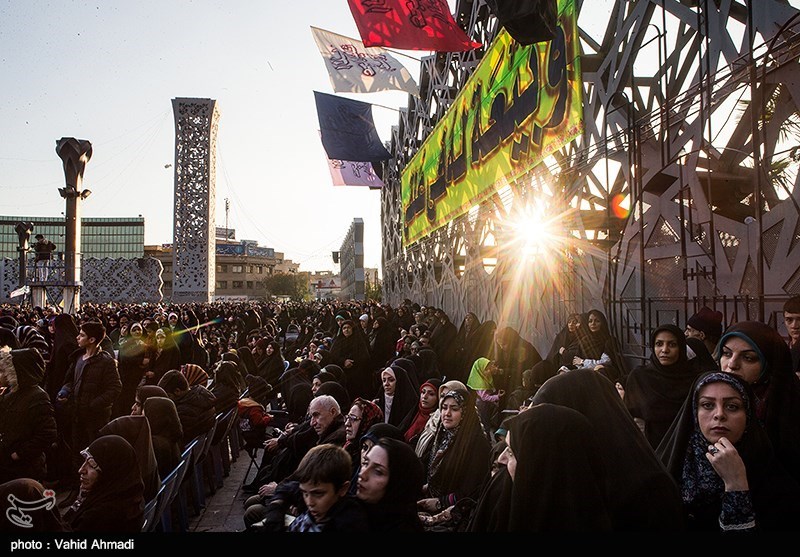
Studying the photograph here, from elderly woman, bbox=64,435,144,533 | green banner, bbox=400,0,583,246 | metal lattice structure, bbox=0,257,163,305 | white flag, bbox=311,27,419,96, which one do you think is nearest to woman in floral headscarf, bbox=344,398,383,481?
elderly woman, bbox=64,435,144,533

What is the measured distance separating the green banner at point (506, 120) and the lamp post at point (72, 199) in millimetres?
14952

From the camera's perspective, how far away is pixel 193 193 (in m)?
34.3

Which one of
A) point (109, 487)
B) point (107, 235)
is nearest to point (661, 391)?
point (109, 487)

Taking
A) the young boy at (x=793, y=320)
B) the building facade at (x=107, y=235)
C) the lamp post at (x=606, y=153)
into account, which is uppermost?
the building facade at (x=107, y=235)

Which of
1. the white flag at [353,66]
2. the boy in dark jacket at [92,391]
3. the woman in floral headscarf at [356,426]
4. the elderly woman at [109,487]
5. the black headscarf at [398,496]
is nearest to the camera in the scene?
the black headscarf at [398,496]

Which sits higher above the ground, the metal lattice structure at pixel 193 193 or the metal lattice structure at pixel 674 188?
the metal lattice structure at pixel 193 193

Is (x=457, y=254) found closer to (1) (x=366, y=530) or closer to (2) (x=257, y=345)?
(2) (x=257, y=345)

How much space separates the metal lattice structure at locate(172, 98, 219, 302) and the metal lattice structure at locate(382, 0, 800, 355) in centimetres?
2951

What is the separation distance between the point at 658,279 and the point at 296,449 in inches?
134

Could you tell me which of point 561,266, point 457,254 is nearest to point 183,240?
point 457,254

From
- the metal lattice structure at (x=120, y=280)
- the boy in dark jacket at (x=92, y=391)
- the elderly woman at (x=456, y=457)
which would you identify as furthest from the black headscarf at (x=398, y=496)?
the metal lattice structure at (x=120, y=280)

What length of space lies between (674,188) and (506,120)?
3572 millimetres

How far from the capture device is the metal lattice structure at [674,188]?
3.66 meters

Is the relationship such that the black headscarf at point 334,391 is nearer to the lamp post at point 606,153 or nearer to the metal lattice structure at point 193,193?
the lamp post at point 606,153
